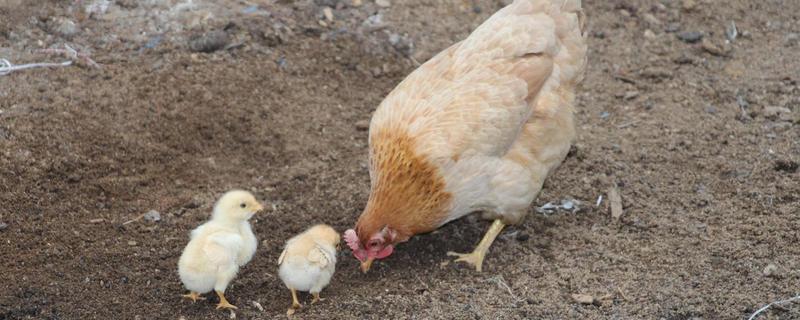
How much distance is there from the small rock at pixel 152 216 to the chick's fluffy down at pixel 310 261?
0.85m

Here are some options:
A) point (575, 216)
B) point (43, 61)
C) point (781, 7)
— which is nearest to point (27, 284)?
point (43, 61)

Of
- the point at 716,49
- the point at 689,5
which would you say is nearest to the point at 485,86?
the point at 716,49

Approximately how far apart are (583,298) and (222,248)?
166cm

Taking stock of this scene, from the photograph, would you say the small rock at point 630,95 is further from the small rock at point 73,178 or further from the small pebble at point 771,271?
the small rock at point 73,178

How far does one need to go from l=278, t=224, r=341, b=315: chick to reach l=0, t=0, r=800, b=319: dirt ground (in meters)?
0.12

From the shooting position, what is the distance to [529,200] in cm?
483

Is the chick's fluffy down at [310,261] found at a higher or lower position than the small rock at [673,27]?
higher

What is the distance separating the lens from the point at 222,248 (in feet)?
14.0

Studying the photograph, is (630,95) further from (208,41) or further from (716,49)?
(208,41)

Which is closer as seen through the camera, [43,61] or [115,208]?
[115,208]

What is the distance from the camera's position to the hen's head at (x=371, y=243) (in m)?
4.55

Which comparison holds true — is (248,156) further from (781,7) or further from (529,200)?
(781,7)

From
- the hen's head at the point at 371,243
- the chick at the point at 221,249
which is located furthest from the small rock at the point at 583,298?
the chick at the point at 221,249

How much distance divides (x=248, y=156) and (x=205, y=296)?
1.25 m
